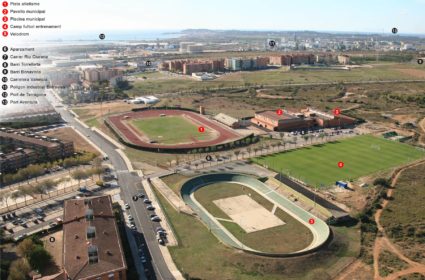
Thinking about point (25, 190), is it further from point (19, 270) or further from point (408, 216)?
point (408, 216)

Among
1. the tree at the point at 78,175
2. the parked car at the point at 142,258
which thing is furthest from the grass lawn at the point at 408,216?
the tree at the point at 78,175

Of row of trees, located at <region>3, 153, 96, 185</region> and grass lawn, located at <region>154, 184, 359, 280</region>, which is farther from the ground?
row of trees, located at <region>3, 153, 96, 185</region>

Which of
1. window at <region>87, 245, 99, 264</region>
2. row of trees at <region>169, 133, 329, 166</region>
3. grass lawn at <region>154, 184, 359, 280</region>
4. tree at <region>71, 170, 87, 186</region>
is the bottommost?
grass lawn at <region>154, 184, 359, 280</region>

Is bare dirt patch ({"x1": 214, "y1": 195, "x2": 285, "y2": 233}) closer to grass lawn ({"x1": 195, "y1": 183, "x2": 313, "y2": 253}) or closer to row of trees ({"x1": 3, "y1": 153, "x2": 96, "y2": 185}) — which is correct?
grass lawn ({"x1": 195, "y1": 183, "x2": 313, "y2": 253})

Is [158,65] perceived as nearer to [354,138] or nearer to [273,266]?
[354,138]

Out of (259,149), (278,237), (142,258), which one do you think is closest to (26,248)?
(142,258)

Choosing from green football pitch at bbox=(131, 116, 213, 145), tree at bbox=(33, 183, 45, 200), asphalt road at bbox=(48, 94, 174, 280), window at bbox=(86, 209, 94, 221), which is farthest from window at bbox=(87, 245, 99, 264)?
green football pitch at bbox=(131, 116, 213, 145)
